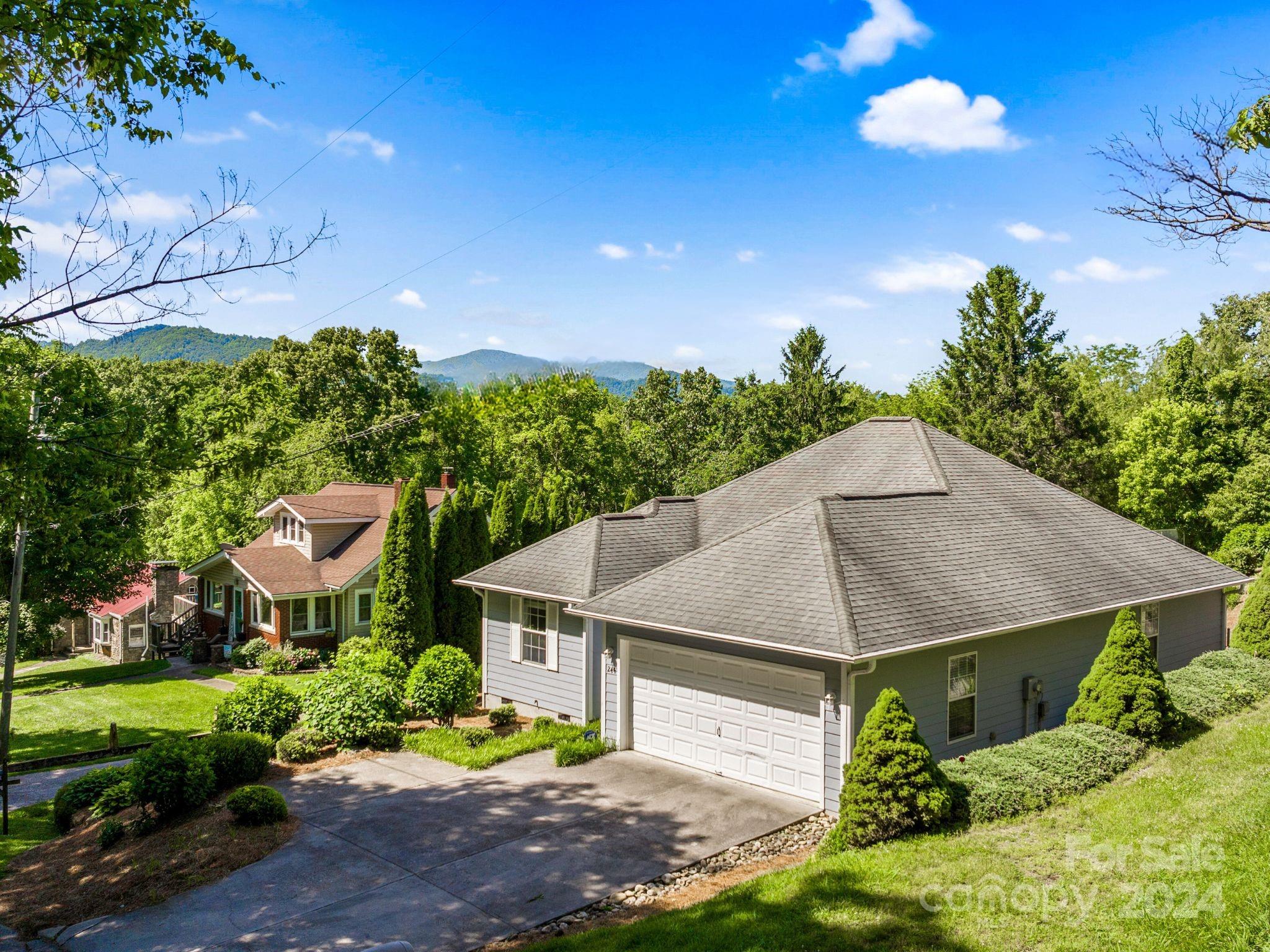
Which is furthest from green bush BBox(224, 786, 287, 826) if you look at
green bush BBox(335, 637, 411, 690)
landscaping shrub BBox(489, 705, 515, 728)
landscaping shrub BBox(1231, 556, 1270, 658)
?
landscaping shrub BBox(1231, 556, 1270, 658)

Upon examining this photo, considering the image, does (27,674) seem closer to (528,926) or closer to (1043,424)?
(528,926)

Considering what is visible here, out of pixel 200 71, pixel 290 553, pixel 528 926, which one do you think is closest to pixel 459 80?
pixel 200 71

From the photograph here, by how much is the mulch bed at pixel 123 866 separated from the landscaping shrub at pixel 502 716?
219 inches

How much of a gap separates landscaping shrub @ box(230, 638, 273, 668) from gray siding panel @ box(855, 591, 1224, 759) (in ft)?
76.6

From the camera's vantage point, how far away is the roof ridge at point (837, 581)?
11.9 metres

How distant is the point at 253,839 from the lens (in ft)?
36.2

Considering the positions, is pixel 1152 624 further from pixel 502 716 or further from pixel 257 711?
pixel 257 711

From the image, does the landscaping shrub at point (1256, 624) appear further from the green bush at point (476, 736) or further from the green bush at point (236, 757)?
the green bush at point (236, 757)

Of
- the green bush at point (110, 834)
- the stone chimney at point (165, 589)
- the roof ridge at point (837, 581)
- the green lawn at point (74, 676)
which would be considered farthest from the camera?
the stone chimney at point (165, 589)

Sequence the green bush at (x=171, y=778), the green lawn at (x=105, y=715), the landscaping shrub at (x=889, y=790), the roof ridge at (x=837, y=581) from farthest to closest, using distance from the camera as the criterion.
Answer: the green lawn at (x=105, y=715) < the roof ridge at (x=837, y=581) < the green bush at (x=171, y=778) < the landscaping shrub at (x=889, y=790)

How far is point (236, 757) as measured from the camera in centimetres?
1318

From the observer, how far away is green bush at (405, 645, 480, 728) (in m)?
17.2

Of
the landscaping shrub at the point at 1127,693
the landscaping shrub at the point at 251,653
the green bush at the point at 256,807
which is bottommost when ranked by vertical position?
the landscaping shrub at the point at 251,653

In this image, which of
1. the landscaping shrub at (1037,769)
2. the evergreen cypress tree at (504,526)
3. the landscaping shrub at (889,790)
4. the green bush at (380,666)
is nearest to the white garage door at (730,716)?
the landscaping shrub at (889,790)
